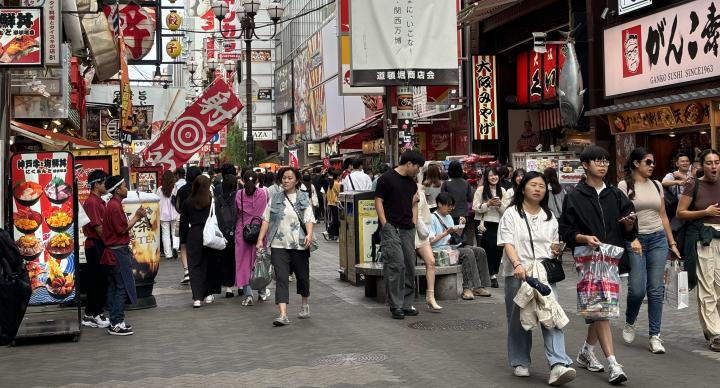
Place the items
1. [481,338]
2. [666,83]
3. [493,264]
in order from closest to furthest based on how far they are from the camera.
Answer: [481,338] → [493,264] → [666,83]

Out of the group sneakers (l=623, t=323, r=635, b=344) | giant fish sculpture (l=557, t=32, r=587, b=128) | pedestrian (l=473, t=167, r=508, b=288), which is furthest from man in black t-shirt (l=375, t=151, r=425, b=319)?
giant fish sculpture (l=557, t=32, r=587, b=128)

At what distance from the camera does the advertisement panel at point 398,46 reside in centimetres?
1783

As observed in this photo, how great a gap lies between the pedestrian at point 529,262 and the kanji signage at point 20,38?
7.38 m

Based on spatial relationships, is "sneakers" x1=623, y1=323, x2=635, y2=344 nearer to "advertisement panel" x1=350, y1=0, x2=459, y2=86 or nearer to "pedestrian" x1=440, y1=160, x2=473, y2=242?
"pedestrian" x1=440, y1=160, x2=473, y2=242

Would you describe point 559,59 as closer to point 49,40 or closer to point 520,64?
point 520,64

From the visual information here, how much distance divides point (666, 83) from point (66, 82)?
1261cm

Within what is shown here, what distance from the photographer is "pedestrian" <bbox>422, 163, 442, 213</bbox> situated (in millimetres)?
15406

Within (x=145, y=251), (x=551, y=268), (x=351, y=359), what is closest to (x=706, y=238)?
(x=551, y=268)

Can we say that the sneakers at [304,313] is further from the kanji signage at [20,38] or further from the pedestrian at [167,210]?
the pedestrian at [167,210]

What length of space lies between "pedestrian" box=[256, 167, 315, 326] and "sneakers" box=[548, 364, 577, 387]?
4526 millimetres

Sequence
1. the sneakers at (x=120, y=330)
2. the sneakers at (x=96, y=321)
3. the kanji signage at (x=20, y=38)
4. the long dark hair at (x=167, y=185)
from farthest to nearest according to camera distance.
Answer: the long dark hair at (x=167, y=185) < the kanji signage at (x=20, y=38) < the sneakers at (x=96, y=321) < the sneakers at (x=120, y=330)

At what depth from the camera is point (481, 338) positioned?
33.5 ft

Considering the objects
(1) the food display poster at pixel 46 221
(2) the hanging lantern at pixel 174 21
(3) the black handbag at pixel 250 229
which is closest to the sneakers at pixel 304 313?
(3) the black handbag at pixel 250 229

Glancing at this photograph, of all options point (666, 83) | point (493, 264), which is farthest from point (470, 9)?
point (493, 264)
